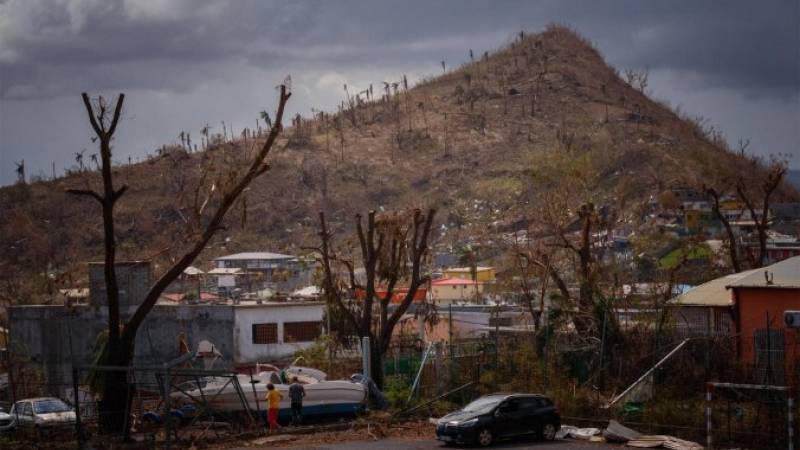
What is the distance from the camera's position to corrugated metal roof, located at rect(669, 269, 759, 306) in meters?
33.7

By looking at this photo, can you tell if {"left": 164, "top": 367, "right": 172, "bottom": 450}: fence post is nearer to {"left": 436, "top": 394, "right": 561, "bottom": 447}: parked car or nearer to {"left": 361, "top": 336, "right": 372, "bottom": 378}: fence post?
{"left": 436, "top": 394, "right": 561, "bottom": 447}: parked car

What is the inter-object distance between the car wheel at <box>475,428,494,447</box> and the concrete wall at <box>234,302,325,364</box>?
2035 cm

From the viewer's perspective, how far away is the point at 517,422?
85.6 feet

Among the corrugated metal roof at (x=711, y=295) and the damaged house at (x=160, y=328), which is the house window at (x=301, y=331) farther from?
the corrugated metal roof at (x=711, y=295)

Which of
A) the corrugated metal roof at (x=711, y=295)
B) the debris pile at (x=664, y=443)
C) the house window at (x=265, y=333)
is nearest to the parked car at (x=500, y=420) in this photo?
the debris pile at (x=664, y=443)

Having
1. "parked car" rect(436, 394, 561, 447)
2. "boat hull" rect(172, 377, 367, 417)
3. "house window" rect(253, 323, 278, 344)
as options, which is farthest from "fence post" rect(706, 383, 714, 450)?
"house window" rect(253, 323, 278, 344)

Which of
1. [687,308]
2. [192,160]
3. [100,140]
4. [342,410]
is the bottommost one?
[342,410]

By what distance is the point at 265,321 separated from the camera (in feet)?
149

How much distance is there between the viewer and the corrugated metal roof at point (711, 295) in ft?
110

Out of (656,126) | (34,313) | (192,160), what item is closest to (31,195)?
(192,160)

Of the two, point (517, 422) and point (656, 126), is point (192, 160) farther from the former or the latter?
point (517, 422)

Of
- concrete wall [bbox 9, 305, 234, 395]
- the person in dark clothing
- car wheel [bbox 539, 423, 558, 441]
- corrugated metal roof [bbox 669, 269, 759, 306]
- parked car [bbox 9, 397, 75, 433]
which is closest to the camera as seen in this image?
car wheel [bbox 539, 423, 558, 441]

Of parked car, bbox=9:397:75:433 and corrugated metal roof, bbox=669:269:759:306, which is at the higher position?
corrugated metal roof, bbox=669:269:759:306

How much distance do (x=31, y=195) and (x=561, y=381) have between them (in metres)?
89.6
